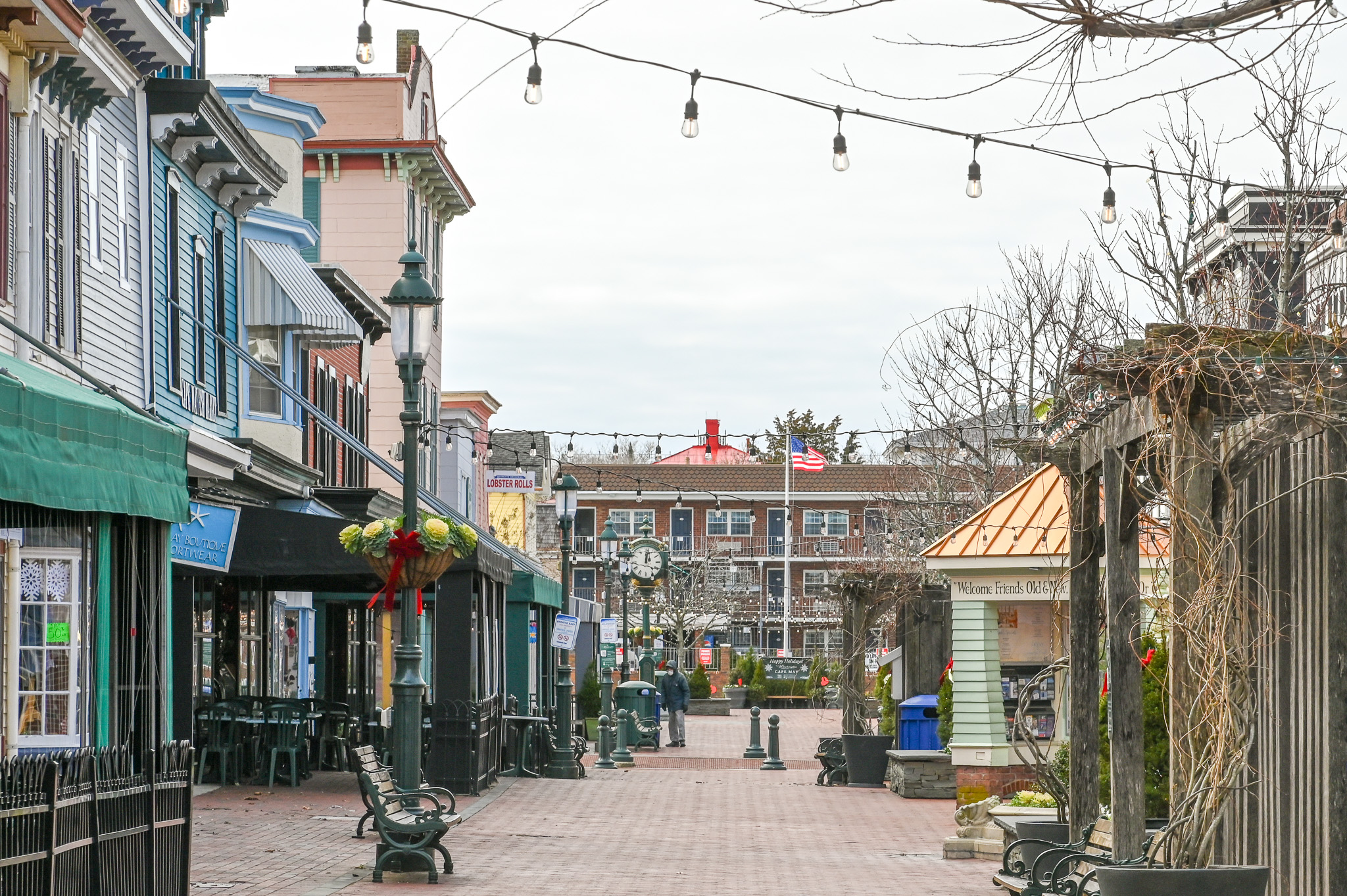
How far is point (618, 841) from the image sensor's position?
52.2ft

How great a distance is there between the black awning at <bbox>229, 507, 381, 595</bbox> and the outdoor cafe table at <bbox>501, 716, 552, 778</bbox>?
6003 millimetres

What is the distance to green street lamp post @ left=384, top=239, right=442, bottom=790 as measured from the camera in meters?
13.2

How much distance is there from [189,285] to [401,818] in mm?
8069

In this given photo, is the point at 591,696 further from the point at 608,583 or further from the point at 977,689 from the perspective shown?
the point at 977,689

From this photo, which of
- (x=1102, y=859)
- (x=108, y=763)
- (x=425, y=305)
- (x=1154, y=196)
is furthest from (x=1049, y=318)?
(x=108, y=763)

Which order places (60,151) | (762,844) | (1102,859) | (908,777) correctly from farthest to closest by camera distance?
(908,777)
(762,844)
(60,151)
(1102,859)

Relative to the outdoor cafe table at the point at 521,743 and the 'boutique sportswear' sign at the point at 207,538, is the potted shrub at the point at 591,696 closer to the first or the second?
the outdoor cafe table at the point at 521,743

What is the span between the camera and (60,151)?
14.7 metres

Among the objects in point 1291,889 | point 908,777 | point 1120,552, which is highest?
point 1120,552

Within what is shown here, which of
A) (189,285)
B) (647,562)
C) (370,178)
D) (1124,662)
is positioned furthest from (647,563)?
(1124,662)

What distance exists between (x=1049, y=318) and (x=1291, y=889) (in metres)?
20.1

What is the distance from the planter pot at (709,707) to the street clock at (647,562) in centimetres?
1668

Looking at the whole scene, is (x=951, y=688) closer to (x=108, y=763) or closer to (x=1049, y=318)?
(x=1049, y=318)

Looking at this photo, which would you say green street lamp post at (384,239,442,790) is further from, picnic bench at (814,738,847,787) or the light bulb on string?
picnic bench at (814,738,847,787)
